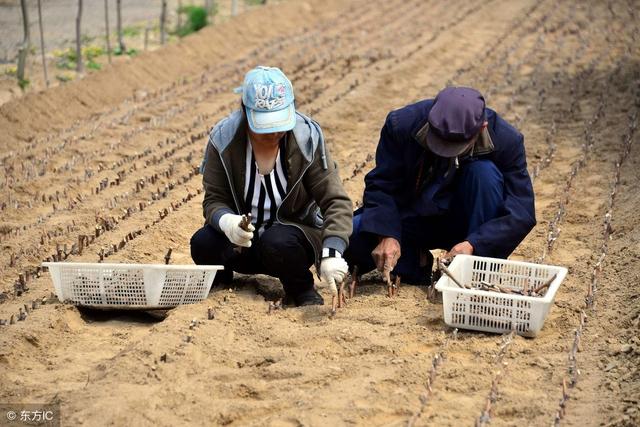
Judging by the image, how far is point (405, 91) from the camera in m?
9.57

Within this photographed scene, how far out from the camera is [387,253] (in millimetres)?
4676

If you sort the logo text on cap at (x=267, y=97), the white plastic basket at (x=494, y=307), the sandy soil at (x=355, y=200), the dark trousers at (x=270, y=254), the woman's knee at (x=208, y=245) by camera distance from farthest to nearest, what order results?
1. the woman's knee at (x=208, y=245)
2. the dark trousers at (x=270, y=254)
3. the logo text on cap at (x=267, y=97)
4. the white plastic basket at (x=494, y=307)
5. the sandy soil at (x=355, y=200)

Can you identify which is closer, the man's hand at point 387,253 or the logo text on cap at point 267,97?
the logo text on cap at point 267,97

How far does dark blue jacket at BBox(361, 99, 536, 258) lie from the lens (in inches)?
180

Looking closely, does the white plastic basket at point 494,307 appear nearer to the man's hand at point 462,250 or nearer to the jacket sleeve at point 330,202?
the man's hand at point 462,250

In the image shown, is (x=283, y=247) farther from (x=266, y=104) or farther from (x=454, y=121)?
(x=454, y=121)

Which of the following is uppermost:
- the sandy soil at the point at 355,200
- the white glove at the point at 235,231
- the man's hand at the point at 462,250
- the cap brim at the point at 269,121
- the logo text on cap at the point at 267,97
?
the logo text on cap at the point at 267,97

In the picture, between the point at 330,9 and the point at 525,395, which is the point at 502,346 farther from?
the point at 330,9

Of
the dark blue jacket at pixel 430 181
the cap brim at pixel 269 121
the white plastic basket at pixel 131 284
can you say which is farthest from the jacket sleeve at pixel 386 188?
the white plastic basket at pixel 131 284

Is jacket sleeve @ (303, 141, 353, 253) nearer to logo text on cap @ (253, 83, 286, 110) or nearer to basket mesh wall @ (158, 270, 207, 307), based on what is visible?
logo text on cap @ (253, 83, 286, 110)

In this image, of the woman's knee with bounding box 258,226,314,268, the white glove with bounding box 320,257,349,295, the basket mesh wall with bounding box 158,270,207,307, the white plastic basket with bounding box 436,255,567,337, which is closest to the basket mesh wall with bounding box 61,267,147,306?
the basket mesh wall with bounding box 158,270,207,307

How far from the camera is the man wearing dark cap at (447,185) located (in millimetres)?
4434

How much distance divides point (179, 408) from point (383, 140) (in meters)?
1.79

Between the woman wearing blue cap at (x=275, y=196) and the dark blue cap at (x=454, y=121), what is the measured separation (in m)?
0.52
